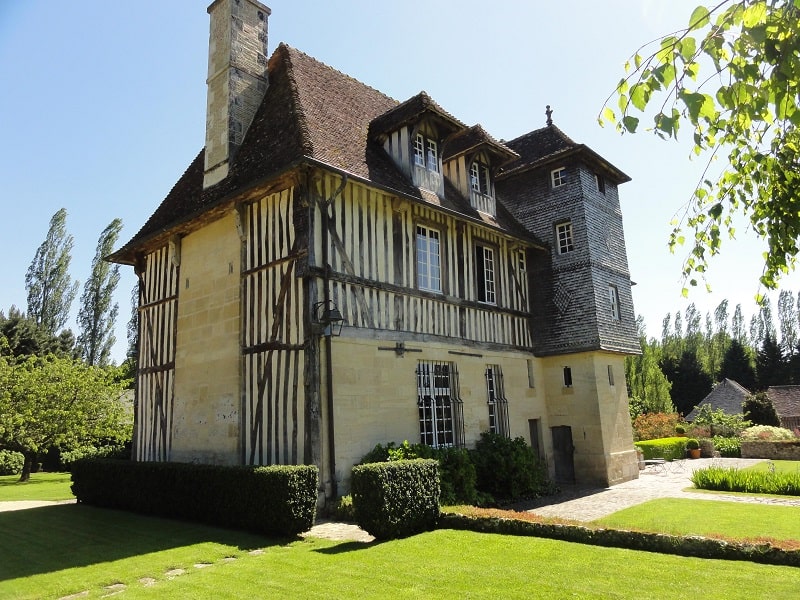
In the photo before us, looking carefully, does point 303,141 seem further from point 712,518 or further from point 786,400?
point 786,400

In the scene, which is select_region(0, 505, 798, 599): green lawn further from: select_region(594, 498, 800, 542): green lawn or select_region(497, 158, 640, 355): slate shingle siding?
select_region(497, 158, 640, 355): slate shingle siding

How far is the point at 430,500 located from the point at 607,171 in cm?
1248

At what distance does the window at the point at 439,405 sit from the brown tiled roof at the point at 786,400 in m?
32.9

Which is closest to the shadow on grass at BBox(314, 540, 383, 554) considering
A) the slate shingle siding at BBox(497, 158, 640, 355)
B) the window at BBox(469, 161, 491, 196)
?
the slate shingle siding at BBox(497, 158, 640, 355)

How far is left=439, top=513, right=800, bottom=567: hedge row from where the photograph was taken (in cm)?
559

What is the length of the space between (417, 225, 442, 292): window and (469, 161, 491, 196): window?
7.70 feet

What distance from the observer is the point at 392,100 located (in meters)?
15.2

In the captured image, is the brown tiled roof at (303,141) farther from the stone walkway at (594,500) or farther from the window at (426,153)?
the stone walkway at (594,500)

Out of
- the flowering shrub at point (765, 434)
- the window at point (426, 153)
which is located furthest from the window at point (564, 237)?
the flowering shrub at point (765, 434)

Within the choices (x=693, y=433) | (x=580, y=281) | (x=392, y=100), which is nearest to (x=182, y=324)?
(x=392, y=100)

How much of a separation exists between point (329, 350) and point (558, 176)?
9.64 m

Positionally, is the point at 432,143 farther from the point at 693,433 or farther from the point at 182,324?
the point at 693,433

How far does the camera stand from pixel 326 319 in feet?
30.8

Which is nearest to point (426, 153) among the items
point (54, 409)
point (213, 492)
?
point (213, 492)
